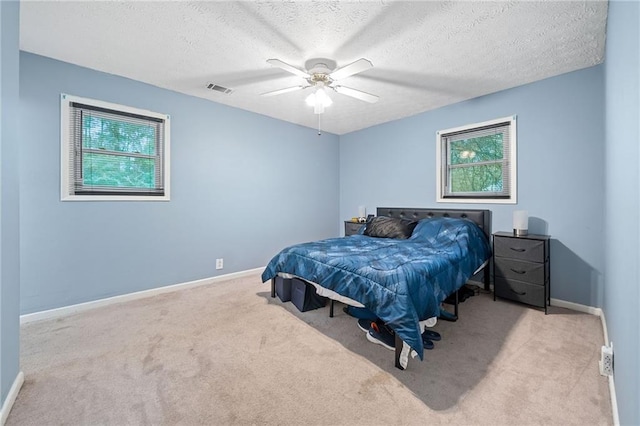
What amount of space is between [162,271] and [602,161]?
4.83 meters

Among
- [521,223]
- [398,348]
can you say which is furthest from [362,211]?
[398,348]

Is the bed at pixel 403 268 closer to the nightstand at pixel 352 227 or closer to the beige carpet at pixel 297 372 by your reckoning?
the beige carpet at pixel 297 372

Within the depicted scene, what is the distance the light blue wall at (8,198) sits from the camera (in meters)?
1.38

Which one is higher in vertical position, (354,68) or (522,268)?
(354,68)

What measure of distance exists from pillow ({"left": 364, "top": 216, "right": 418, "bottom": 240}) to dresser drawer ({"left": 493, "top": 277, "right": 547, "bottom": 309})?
3.61 ft

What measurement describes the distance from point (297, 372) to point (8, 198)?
1924 millimetres

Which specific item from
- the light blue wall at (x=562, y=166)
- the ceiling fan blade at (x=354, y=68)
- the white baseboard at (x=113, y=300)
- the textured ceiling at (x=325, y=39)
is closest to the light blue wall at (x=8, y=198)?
the textured ceiling at (x=325, y=39)

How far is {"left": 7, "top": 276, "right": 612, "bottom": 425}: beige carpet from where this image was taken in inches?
56.1

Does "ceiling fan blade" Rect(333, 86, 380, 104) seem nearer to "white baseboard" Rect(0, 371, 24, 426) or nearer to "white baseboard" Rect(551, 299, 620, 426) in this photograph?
"white baseboard" Rect(551, 299, 620, 426)

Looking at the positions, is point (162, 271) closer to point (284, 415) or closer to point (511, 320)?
point (284, 415)

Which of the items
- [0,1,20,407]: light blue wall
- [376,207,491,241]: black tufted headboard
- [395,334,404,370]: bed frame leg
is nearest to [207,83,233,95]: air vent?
[0,1,20,407]: light blue wall

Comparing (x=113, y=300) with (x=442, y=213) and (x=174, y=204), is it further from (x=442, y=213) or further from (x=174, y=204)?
(x=442, y=213)

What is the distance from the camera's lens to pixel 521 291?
281cm

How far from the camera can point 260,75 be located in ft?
9.53
